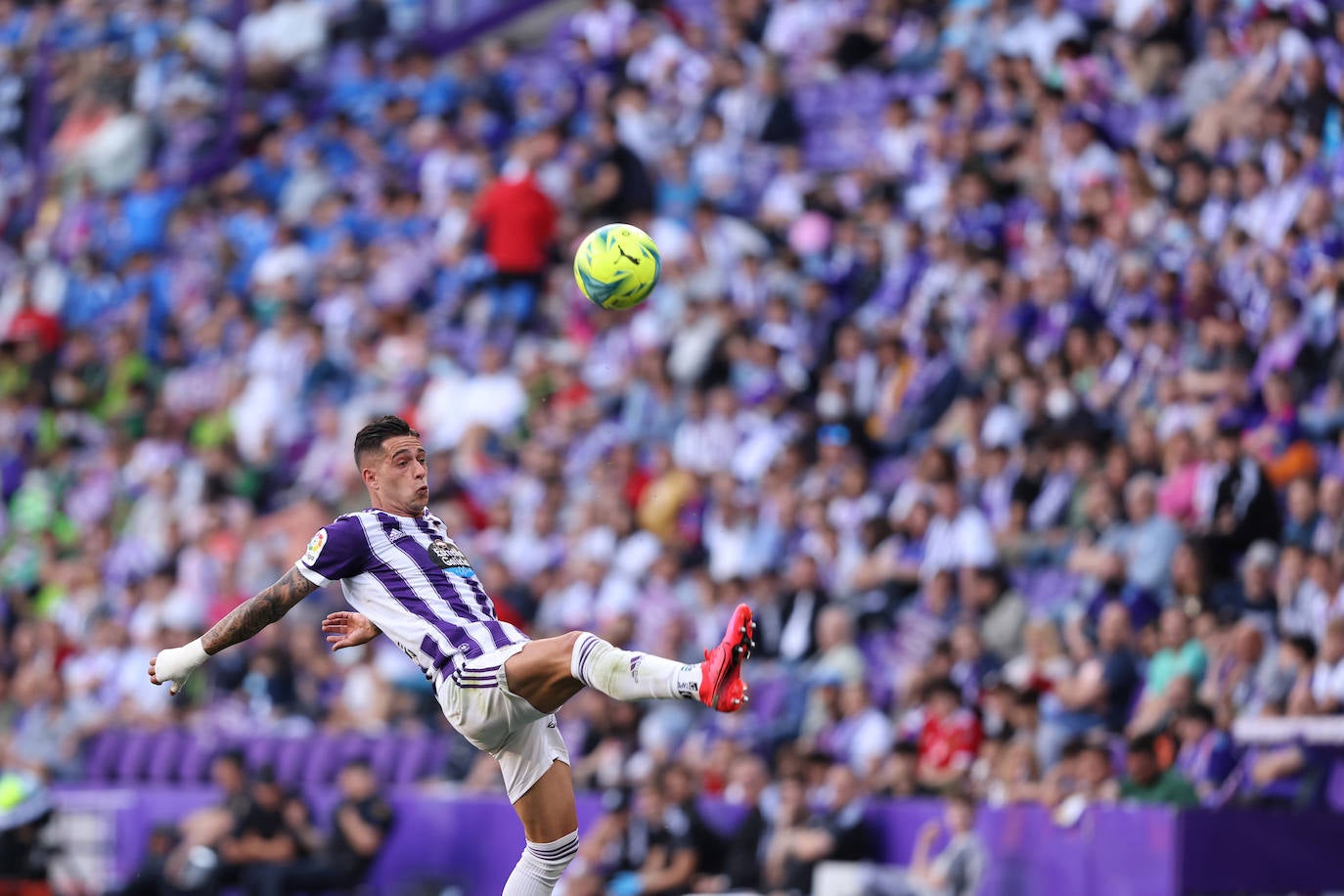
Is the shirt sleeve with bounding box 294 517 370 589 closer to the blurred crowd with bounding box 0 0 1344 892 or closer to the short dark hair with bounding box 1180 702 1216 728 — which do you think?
the blurred crowd with bounding box 0 0 1344 892

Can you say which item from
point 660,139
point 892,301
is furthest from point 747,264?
point 660,139

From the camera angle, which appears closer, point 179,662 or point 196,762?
point 179,662

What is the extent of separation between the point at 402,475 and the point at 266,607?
2.83 ft

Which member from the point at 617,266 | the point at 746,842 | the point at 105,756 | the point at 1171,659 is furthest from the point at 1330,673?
the point at 105,756

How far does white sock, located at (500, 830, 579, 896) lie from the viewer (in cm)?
1035

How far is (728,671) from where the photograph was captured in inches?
359

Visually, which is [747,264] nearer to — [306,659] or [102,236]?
[306,659]

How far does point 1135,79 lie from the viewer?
19.7 meters

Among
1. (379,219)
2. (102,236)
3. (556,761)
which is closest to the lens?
(556,761)

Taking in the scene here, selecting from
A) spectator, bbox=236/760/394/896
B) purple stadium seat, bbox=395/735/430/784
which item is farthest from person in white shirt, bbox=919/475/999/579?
spectator, bbox=236/760/394/896

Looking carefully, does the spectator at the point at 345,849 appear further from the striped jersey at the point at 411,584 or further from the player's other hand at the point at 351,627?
the striped jersey at the point at 411,584

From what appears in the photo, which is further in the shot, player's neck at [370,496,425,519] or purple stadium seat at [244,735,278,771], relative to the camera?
purple stadium seat at [244,735,278,771]

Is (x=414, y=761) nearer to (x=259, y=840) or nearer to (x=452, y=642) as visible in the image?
(x=259, y=840)

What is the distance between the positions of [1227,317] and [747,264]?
5574mm
